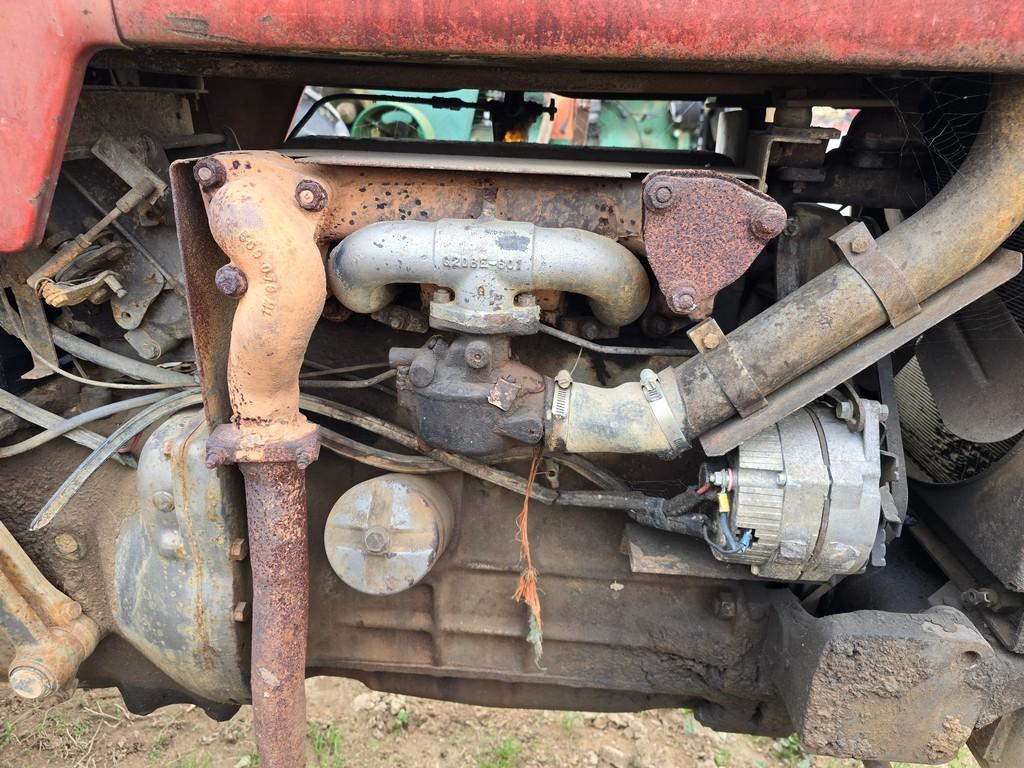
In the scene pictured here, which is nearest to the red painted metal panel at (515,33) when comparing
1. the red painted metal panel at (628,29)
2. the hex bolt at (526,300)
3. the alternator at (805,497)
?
the red painted metal panel at (628,29)

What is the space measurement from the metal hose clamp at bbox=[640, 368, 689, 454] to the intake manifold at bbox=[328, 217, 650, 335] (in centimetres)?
17

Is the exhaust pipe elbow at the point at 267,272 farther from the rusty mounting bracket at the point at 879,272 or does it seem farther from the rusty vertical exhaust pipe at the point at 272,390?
the rusty mounting bracket at the point at 879,272

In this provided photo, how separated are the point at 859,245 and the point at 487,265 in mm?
656

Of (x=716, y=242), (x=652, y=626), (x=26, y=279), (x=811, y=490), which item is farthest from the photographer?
(x=652, y=626)

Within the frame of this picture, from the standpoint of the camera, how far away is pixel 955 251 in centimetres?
124

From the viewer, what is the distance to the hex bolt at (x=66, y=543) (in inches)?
64.7

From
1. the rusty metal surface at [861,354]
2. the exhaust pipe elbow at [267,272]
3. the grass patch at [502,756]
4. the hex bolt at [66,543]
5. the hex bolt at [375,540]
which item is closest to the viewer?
the exhaust pipe elbow at [267,272]

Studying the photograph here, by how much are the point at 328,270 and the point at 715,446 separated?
0.78 meters

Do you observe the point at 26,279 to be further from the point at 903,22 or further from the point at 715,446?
the point at 903,22

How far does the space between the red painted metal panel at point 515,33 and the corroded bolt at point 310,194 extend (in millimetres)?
211

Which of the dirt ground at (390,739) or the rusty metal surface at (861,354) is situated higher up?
the rusty metal surface at (861,354)

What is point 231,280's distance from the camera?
1178 millimetres

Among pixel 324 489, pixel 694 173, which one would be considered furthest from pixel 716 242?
pixel 324 489

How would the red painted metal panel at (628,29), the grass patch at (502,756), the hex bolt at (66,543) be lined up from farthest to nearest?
the grass patch at (502,756)
the hex bolt at (66,543)
the red painted metal panel at (628,29)
